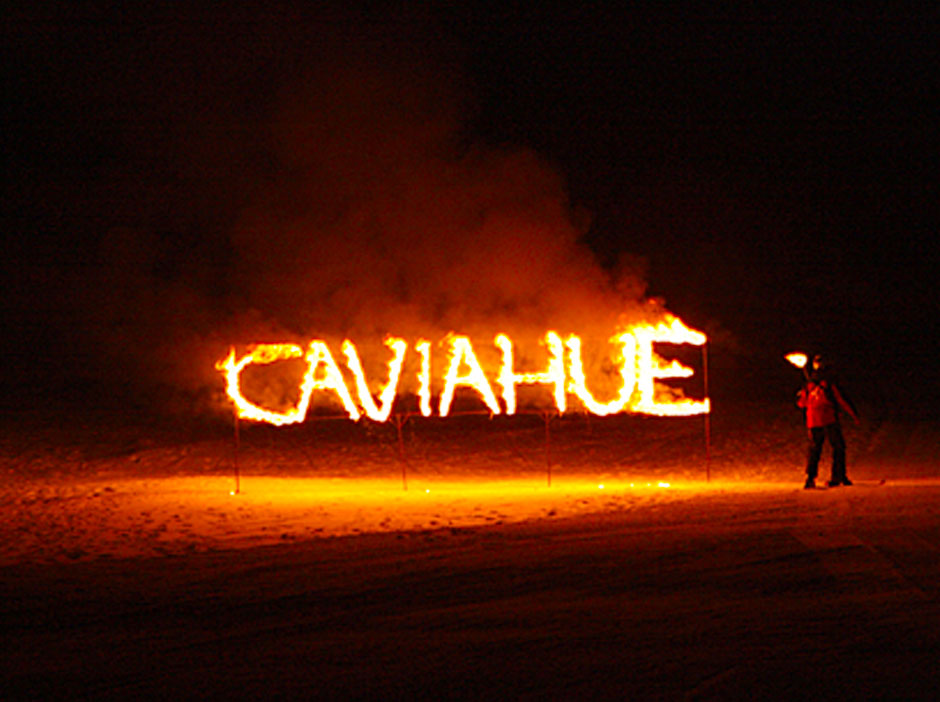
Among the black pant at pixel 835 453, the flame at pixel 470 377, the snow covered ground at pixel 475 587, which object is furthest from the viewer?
the flame at pixel 470 377

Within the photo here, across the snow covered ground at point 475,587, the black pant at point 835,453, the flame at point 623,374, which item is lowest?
the snow covered ground at point 475,587

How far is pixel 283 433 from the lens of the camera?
19.2 metres

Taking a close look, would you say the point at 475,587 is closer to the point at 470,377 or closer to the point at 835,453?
the point at 835,453

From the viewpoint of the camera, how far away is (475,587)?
22.0 feet

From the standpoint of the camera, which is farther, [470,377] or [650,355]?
[470,377]

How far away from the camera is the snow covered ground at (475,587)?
16.0 feet

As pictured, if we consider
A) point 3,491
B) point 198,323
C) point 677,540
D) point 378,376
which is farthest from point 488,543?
point 198,323

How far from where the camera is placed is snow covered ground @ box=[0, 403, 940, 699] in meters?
4.88

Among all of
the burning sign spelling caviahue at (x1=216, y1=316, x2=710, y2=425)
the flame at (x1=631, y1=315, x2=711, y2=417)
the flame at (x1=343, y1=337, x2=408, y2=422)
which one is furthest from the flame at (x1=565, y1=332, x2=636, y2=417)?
the flame at (x1=343, y1=337, x2=408, y2=422)

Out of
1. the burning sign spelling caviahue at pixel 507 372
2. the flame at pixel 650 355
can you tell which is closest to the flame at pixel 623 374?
the burning sign spelling caviahue at pixel 507 372

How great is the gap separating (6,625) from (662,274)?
32567mm

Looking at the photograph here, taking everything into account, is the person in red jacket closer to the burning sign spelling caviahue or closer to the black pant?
the black pant

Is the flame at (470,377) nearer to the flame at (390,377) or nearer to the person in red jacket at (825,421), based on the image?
the flame at (390,377)

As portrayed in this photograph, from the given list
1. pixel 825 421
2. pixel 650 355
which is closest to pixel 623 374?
pixel 650 355
